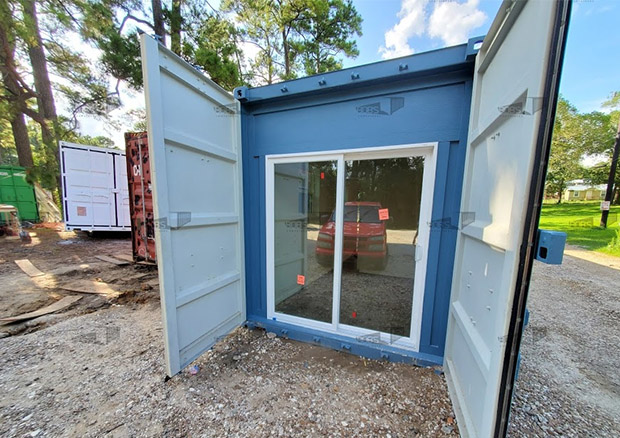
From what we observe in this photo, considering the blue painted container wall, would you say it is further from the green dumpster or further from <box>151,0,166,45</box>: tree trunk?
the green dumpster

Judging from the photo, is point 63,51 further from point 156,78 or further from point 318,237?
point 318,237

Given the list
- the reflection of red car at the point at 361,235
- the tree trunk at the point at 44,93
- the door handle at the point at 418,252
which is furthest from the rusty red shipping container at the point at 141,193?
the tree trunk at the point at 44,93

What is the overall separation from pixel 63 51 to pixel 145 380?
11361 mm

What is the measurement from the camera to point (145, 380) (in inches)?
70.4

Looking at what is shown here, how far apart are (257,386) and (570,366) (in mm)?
2783

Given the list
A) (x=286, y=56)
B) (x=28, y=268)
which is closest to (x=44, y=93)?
(x=28, y=268)

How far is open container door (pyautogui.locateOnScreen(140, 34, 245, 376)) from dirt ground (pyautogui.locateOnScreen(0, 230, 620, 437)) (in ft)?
1.16

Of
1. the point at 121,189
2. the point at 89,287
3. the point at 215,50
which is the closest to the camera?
the point at 89,287

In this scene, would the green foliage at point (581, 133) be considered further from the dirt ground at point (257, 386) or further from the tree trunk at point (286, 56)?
the dirt ground at point (257, 386)

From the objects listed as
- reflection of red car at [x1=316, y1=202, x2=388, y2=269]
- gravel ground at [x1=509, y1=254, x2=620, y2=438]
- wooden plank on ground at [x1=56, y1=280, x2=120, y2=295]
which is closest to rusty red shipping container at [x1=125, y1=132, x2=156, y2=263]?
wooden plank on ground at [x1=56, y1=280, x2=120, y2=295]

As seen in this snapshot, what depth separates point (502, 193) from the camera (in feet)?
3.54

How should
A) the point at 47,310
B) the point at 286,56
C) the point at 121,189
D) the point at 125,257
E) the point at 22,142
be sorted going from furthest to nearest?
the point at 22,142, the point at 286,56, the point at 121,189, the point at 125,257, the point at 47,310

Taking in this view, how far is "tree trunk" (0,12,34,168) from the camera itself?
21.4 feet

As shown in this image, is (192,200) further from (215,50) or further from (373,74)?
(215,50)
